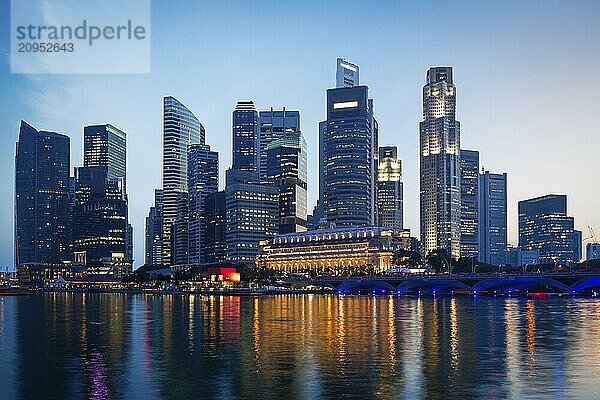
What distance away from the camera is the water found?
4616 cm

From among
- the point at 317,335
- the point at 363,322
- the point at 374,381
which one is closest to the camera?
the point at 374,381

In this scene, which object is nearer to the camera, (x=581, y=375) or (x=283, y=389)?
(x=283, y=389)

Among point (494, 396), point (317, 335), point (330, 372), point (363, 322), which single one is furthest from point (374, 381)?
point (363, 322)

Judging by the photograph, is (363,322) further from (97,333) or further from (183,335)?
(97,333)

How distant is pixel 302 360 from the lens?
195 ft

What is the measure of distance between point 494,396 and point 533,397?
2.18 meters

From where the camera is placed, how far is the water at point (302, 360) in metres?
46.2

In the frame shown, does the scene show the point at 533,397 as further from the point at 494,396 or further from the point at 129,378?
the point at 129,378

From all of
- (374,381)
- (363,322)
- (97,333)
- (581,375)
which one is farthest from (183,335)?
(581,375)

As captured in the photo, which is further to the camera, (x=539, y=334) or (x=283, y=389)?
(x=539, y=334)

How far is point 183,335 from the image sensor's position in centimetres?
8350

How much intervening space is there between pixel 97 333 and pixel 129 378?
126 ft

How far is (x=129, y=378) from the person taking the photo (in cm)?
5106

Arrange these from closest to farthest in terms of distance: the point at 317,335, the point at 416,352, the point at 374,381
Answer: the point at 374,381
the point at 416,352
the point at 317,335
